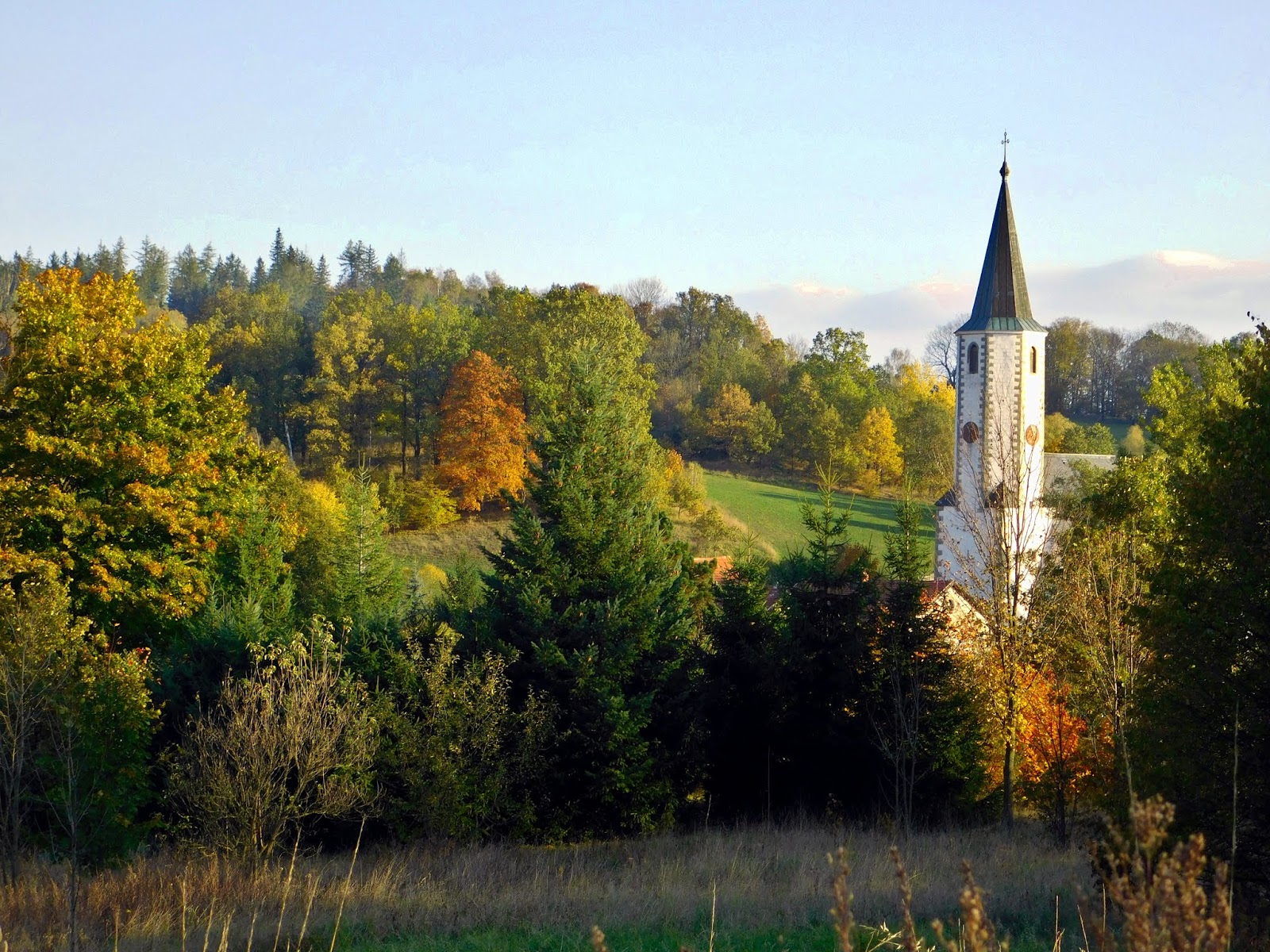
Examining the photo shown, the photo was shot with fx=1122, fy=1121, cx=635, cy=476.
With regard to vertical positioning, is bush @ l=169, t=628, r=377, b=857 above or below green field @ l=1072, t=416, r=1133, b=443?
below

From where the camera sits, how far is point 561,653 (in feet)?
67.8

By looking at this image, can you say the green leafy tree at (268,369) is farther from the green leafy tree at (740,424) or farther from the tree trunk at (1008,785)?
the tree trunk at (1008,785)

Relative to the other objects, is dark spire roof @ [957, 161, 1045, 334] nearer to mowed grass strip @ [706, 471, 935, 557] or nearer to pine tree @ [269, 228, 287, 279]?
mowed grass strip @ [706, 471, 935, 557]

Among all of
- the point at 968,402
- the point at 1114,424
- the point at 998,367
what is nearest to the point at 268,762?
the point at 968,402

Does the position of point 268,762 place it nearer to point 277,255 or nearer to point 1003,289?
point 1003,289

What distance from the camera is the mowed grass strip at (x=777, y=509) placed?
52188 millimetres

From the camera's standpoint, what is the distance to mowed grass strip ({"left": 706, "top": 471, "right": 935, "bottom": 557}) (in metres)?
52.2

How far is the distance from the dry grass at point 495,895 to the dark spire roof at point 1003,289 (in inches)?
987

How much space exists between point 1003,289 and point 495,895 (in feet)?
103

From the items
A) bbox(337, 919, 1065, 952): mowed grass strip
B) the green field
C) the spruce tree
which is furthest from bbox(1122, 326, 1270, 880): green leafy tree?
the green field

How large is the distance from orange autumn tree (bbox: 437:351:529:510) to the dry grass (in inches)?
1387

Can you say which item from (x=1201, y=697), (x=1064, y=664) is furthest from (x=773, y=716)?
(x=1201, y=697)

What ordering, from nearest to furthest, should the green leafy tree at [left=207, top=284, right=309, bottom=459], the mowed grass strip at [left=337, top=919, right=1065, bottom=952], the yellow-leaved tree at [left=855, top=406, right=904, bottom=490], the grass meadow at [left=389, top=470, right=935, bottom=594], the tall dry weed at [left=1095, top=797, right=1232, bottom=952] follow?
1. the tall dry weed at [left=1095, top=797, right=1232, bottom=952]
2. the mowed grass strip at [left=337, top=919, right=1065, bottom=952]
3. the grass meadow at [left=389, top=470, right=935, bottom=594]
4. the green leafy tree at [left=207, top=284, right=309, bottom=459]
5. the yellow-leaved tree at [left=855, top=406, right=904, bottom=490]

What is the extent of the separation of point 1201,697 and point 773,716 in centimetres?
1282
